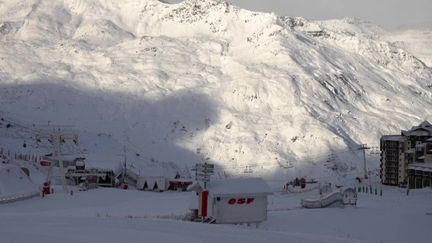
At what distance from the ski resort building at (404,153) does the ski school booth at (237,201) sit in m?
44.2

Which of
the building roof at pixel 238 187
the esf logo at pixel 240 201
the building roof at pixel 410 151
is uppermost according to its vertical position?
the building roof at pixel 410 151

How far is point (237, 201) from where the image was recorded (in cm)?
3734

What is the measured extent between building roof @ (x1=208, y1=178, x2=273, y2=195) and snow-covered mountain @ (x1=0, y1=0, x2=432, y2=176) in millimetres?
76970

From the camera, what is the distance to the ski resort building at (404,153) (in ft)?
265

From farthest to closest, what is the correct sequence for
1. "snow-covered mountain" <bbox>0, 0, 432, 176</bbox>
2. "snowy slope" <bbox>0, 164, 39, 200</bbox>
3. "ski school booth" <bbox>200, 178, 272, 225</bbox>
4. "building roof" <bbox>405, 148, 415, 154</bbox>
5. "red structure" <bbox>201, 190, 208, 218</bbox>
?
"snow-covered mountain" <bbox>0, 0, 432, 176</bbox> < "building roof" <bbox>405, 148, 415, 154</bbox> < "snowy slope" <bbox>0, 164, 39, 200</bbox> < "ski school booth" <bbox>200, 178, 272, 225</bbox> < "red structure" <bbox>201, 190, 208, 218</bbox>

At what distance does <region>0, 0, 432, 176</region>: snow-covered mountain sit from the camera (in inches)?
5064

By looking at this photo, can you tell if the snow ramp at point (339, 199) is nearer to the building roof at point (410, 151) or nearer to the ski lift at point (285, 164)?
the building roof at point (410, 151)

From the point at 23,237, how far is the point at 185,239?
190 inches

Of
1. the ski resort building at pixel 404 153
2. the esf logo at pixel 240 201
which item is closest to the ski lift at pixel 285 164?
the ski resort building at pixel 404 153

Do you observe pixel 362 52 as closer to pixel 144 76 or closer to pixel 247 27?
pixel 247 27

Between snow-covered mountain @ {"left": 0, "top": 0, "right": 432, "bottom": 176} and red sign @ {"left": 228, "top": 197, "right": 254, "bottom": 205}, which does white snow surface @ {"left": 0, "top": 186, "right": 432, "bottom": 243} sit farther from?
snow-covered mountain @ {"left": 0, "top": 0, "right": 432, "bottom": 176}

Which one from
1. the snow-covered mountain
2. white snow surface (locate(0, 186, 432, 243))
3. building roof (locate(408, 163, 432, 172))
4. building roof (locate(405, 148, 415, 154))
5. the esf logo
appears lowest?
white snow surface (locate(0, 186, 432, 243))

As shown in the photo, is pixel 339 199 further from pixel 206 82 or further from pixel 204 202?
pixel 206 82

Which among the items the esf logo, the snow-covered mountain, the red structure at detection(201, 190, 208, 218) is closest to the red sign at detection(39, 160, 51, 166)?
the snow-covered mountain
